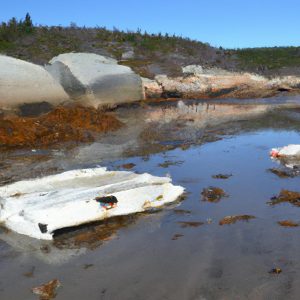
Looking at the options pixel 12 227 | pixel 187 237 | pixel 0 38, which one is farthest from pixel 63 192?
pixel 0 38

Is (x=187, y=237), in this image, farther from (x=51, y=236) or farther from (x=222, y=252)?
(x=51, y=236)

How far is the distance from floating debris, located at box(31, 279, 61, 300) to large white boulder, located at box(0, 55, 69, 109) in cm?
793

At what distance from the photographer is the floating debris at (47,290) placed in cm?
295

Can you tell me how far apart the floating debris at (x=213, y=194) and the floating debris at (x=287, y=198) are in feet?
1.93

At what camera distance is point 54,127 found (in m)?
9.55

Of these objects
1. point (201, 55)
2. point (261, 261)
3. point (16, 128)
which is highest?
point (201, 55)

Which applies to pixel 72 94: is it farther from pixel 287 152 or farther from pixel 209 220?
pixel 209 220

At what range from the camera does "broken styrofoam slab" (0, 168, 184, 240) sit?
4207 millimetres

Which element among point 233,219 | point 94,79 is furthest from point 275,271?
point 94,79

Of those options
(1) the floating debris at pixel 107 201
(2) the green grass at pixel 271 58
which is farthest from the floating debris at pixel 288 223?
(2) the green grass at pixel 271 58

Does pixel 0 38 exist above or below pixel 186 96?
above

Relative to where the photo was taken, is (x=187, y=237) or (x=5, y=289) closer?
(x=5, y=289)

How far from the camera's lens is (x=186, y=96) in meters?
18.9

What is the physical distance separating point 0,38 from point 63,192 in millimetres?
19621
